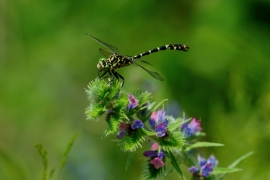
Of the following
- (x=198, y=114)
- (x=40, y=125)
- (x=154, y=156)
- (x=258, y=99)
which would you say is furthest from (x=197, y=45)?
(x=154, y=156)

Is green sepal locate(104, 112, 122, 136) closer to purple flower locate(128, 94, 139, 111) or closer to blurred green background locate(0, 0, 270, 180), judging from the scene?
purple flower locate(128, 94, 139, 111)

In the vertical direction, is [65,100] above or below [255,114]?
above

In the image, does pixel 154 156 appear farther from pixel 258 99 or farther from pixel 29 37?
pixel 29 37

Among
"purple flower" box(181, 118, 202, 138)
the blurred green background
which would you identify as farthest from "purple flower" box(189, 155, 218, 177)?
the blurred green background

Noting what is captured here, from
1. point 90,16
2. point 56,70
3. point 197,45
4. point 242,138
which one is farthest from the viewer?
point 90,16

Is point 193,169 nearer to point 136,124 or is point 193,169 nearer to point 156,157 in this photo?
point 156,157

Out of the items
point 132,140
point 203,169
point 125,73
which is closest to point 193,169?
point 203,169

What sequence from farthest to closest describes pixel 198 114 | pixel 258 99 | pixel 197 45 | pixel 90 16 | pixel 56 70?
pixel 90 16, pixel 56 70, pixel 197 45, pixel 198 114, pixel 258 99
